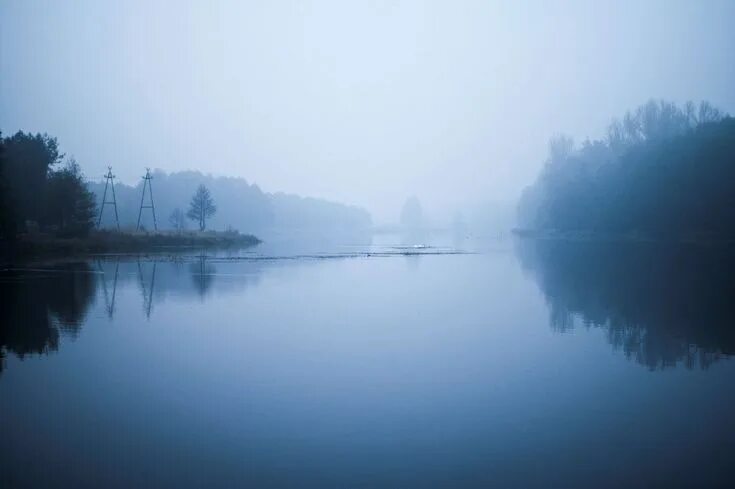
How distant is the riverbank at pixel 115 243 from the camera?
55312 millimetres

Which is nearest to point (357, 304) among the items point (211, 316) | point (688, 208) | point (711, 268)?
point (211, 316)

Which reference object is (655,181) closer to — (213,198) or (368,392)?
(368,392)

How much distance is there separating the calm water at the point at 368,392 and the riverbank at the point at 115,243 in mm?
34779

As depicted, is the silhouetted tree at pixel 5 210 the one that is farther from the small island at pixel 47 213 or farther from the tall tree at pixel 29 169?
the tall tree at pixel 29 169

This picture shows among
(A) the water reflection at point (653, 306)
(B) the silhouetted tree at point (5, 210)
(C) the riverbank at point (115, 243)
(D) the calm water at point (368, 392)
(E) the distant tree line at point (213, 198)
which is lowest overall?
(D) the calm water at point (368, 392)

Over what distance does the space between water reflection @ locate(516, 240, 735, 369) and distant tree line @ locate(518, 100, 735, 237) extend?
37171mm

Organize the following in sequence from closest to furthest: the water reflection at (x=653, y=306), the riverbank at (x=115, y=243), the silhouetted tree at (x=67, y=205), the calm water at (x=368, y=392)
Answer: the calm water at (x=368, y=392) < the water reflection at (x=653, y=306) < the riverbank at (x=115, y=243) < the silhouetted tree at (x=67, y=205)

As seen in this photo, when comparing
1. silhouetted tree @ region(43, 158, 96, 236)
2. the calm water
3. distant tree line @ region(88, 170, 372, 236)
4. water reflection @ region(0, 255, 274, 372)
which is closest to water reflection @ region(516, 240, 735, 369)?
the calm water

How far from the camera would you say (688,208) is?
78375 millimetres

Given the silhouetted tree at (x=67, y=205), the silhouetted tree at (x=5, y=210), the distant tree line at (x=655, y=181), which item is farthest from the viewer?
the distant tree line at (x=655, y=181)

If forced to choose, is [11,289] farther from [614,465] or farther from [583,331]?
[614,465]

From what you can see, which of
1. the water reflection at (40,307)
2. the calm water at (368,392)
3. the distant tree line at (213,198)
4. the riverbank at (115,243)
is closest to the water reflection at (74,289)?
the water reflection at (40,307)

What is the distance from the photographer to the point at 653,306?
23781mm

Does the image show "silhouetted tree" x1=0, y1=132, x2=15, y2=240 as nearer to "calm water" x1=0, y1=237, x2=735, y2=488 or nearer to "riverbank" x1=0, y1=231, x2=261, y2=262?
"riverbank" x1=0, y1=231, x2=261, y2=262
